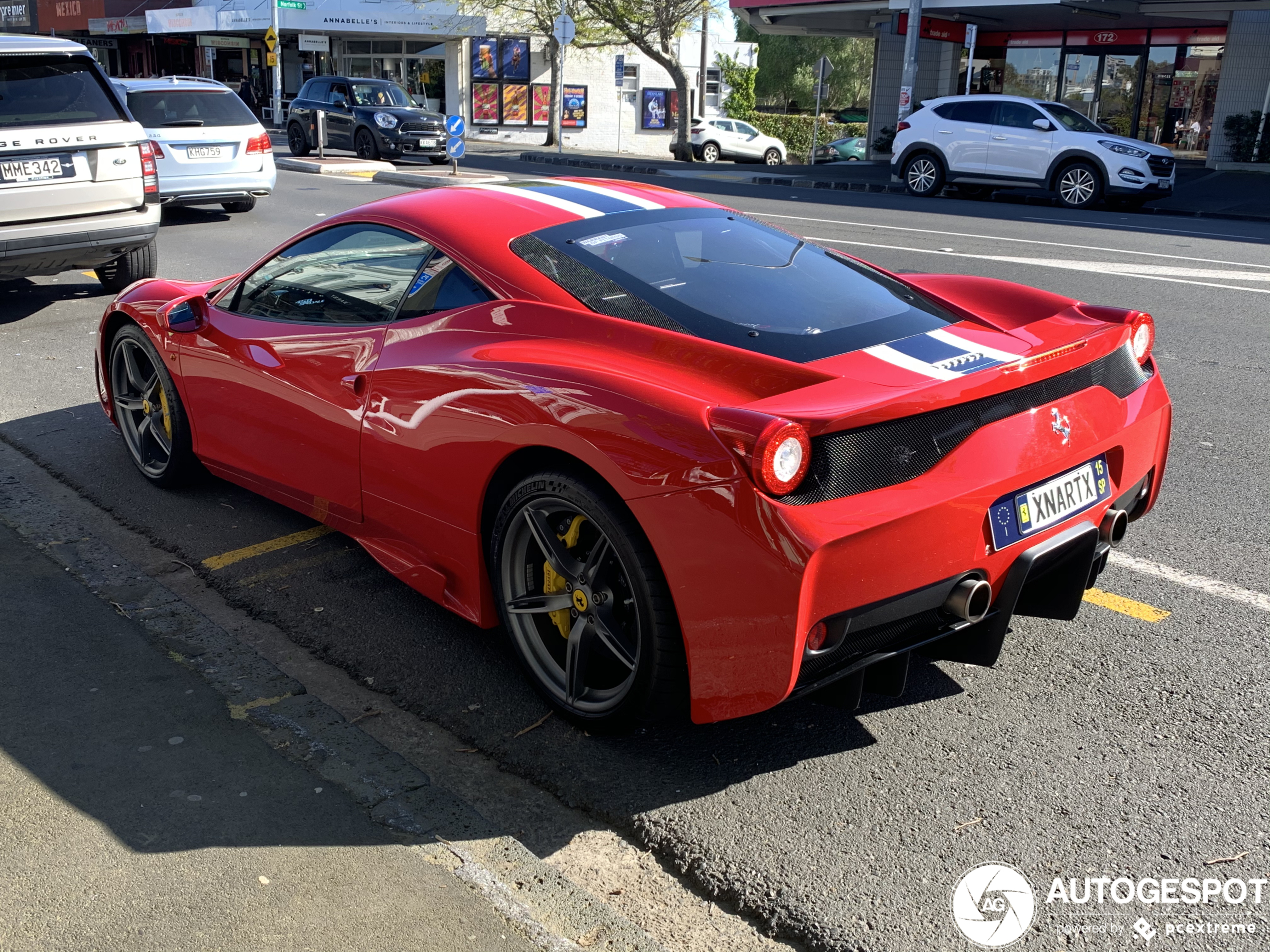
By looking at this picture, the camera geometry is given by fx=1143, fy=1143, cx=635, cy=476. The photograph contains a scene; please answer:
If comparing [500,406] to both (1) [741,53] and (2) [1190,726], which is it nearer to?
(2) [1190,726]

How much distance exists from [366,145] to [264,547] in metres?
23.3

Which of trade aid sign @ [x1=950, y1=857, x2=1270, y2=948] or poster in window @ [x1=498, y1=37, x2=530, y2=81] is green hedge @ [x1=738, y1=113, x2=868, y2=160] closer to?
poster in window @ [x1=498, y1=37, x2=530, y2=81]

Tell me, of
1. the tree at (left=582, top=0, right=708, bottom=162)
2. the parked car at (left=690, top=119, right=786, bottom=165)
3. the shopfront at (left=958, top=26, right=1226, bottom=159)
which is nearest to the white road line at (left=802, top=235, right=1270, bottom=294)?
the shopfront at (left=958, top=26, right=1226, bottom=159)

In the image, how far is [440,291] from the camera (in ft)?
11.9

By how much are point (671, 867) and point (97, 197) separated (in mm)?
7514

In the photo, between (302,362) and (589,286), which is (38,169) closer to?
(302,362)

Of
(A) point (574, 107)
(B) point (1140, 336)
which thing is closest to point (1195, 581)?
(B) point (1140, 336)

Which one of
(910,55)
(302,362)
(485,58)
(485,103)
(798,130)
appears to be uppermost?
(485,58)

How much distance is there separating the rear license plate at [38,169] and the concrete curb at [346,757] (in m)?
4.16

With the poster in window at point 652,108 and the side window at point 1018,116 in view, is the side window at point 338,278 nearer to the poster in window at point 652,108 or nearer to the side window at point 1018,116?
the side window at point 1018,116

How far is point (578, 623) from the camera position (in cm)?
316

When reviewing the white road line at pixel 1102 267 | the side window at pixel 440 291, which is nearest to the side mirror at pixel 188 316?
the side window at pixel 440 291

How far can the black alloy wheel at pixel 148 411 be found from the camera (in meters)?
4.89

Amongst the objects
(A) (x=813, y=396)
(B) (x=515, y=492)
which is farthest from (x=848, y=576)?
(B) (x=515, y=492)
